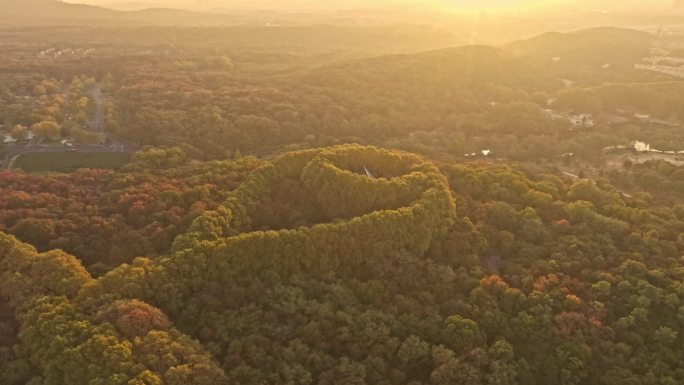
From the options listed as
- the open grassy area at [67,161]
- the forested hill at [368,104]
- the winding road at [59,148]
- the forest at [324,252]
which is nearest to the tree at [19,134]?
the forest at [324,252]

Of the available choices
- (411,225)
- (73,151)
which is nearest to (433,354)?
(411,225)

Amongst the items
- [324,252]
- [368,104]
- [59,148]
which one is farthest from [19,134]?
[368,104]

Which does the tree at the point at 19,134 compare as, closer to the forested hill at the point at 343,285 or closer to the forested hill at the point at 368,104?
the forested hill at the point at 368,104

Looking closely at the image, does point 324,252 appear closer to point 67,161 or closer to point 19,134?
point 67,161

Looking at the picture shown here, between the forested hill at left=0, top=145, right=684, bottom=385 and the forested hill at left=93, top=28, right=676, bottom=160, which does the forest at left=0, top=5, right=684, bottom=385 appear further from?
the forested hill at left=93, top=28, right=676, bottom=160

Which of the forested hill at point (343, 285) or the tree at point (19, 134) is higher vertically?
the tree at point (19, 134)

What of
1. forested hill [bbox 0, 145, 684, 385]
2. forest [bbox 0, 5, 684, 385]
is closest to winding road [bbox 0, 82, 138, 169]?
forest [bbox 0, 5, 684, 385]
